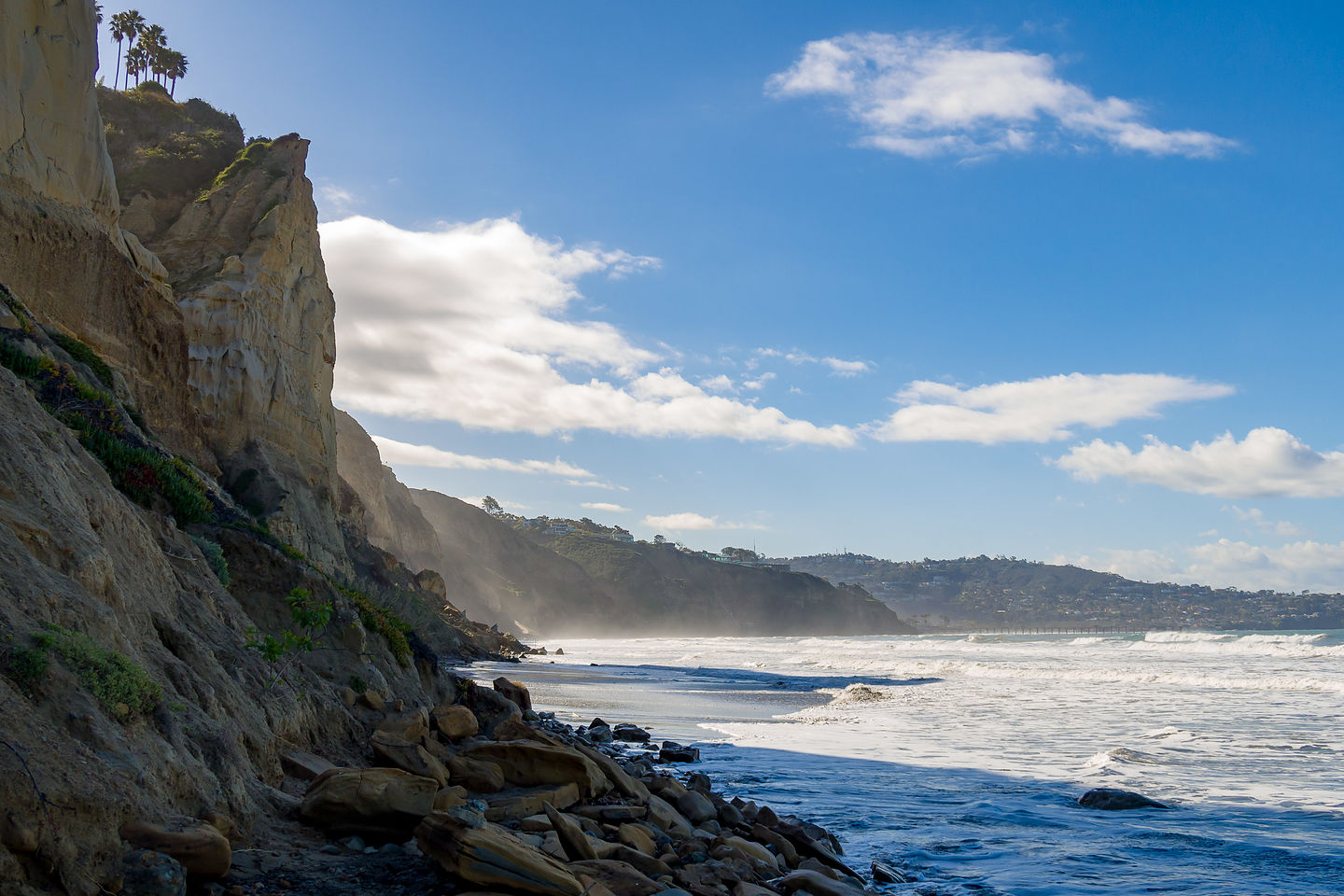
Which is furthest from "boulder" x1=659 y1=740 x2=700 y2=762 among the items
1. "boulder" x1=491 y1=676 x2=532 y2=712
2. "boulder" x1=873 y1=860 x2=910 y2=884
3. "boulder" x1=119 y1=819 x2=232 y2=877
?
"boulder" x1=119 y1=819 x2=232 y2=877

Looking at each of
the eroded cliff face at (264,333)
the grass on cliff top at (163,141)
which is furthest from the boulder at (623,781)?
the grass on cliff top at (163,141)

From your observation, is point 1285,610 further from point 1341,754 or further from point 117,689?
point 117,689

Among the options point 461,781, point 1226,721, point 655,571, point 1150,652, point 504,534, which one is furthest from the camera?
point 655,571

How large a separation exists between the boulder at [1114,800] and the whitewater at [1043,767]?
23cm

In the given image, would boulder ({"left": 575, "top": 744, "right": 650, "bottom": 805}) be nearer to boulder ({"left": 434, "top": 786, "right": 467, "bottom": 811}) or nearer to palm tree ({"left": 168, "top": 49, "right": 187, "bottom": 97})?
boulder ({"left": 434, "top": 786, "right": 467, "bottom": 811})

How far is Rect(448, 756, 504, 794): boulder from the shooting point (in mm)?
8180

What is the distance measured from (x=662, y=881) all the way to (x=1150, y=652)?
5502 cm

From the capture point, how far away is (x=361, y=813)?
6.06 metres

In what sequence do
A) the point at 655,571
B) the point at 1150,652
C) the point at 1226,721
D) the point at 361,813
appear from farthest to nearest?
1. the point at 655,571
2. the point at 1150,652
3. the point at 1226,721
4. the point at 361,813

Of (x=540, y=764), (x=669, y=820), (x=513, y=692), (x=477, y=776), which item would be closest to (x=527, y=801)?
(x=477, y=776)

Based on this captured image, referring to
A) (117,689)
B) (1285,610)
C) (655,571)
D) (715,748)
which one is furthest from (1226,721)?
(1285,610)

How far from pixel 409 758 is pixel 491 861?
2.99 metres

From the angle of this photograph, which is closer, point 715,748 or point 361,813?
point 361,813

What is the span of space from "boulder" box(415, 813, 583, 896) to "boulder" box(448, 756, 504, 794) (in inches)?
113
